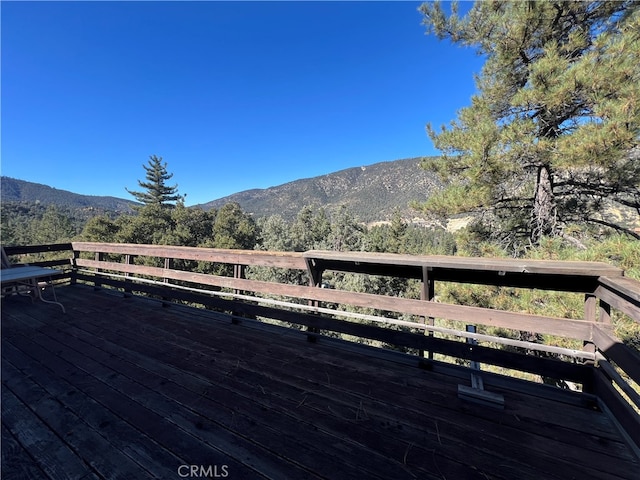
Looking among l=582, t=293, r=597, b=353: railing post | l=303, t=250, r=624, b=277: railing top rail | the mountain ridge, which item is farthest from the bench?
the mountain ridge

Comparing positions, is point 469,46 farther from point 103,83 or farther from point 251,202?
point 251,202

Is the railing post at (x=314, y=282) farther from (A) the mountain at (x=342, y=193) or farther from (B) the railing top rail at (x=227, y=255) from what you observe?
(A) the mountain at (x=342, y=193)

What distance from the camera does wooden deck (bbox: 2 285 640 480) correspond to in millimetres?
1299

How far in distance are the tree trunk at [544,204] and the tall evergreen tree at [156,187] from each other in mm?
38489

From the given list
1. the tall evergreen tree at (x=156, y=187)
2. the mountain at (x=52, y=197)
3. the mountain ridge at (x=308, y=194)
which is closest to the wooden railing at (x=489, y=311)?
the tall evergreen tree at (x=156, y=187)

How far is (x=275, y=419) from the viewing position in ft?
5.34

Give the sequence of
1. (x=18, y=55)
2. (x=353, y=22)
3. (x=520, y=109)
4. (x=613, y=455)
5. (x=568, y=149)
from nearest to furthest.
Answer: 1. (x=613, y=455)
2. (x=568, y=149)
3. (x=520, y=109)
4. (x=18, y=55)
5. (x=353, y=22)

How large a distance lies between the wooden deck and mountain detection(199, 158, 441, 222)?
84.4m

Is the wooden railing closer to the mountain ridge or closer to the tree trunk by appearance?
the tree trunk

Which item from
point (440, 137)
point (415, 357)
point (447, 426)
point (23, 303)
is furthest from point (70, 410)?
point (440, 137)

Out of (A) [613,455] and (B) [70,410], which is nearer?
(A) [613,455]

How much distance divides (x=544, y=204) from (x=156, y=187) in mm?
40592

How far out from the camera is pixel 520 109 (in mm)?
5594

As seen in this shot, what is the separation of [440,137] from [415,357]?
5726 millimetres
